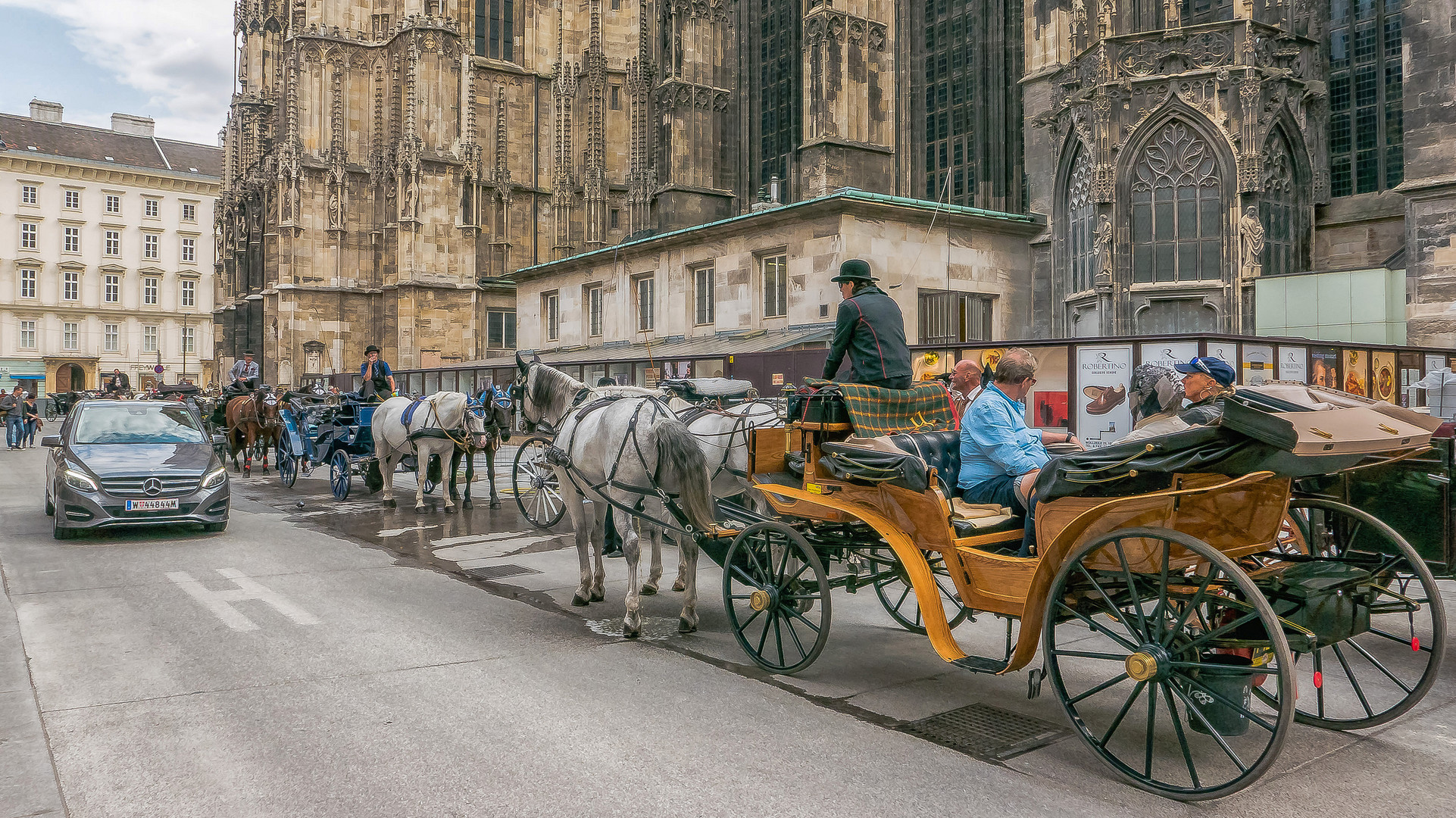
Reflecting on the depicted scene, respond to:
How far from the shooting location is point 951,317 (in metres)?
20.8

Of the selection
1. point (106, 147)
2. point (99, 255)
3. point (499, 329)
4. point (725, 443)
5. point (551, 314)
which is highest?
point (106, 147)

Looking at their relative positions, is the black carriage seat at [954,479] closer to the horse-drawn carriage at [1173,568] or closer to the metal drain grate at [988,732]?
the horse-drawn carriage at [1173,568]

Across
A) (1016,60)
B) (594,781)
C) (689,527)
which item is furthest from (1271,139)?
(594,781)

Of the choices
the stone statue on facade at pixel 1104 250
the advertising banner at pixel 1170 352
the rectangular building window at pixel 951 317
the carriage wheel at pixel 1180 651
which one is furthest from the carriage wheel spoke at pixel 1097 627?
the rectangular building window at pixel 951 317

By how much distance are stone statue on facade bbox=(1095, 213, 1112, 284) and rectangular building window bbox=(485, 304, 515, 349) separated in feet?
86.7

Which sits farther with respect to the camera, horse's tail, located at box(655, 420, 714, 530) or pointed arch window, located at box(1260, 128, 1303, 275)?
pointed arch window, located at box(1260, 128, 1303, 275)

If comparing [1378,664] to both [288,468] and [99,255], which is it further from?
[99,255]

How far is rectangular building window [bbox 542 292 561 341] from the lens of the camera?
97.3 feet

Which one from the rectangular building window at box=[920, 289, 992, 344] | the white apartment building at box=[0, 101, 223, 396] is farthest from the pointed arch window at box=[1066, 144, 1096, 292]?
the white apartment building at box=[0, 101, 223, 396]

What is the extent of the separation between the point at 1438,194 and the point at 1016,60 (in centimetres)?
1222

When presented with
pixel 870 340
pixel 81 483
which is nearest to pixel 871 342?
pixel 870 340

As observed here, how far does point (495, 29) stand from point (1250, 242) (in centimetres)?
3384

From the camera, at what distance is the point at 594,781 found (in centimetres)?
405

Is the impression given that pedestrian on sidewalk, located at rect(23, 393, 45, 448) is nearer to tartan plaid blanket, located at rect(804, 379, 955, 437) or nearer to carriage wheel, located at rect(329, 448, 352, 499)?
carriage wheel, located at rect(329, 448, 352, 499)
